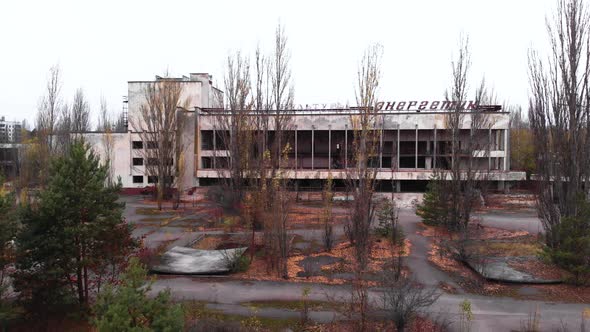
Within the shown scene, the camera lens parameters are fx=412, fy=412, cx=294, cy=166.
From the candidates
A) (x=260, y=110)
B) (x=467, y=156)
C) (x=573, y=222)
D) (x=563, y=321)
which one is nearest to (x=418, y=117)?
(x=467, y=156)

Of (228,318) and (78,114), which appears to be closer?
(228,318)

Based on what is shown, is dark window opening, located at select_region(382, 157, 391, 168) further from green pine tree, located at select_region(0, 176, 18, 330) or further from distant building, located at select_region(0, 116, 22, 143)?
distant building, located at select_region(0, 116, 22, 143)

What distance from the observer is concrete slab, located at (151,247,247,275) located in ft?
49.0

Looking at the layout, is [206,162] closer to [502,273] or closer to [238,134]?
[238,134]

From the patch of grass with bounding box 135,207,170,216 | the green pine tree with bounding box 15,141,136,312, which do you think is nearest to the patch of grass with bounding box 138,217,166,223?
the patch of grass with bounding box 135,207,170,216

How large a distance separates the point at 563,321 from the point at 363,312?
5.53 m

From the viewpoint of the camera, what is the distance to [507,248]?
746 inches

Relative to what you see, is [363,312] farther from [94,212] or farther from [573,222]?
[573,222]

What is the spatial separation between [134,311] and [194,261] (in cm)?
987

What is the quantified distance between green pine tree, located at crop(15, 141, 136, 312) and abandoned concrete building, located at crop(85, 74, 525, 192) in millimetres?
28342

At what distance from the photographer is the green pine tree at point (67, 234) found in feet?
32.4

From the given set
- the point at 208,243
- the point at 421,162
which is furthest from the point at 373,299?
the point at 421,162

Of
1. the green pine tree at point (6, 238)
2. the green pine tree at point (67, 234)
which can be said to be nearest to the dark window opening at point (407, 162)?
the green pine tree at point (67, 234)

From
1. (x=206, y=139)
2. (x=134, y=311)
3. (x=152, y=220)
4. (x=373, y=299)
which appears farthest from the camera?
A: (x=206, y=139)
